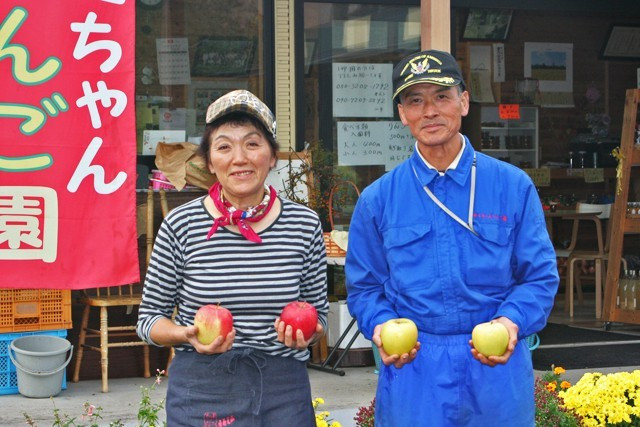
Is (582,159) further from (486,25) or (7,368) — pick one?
(7,368)

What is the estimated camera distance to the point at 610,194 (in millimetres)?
13859

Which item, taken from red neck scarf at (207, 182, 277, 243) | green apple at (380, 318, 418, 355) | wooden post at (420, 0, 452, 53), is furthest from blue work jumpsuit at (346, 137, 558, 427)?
wooden post at (420, 0, 452, 53)

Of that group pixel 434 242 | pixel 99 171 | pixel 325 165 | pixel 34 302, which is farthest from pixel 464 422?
pixel 325 165

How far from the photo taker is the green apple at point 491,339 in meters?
3.09

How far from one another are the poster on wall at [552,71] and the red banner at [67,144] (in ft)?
26.5

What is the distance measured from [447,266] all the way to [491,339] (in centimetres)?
26

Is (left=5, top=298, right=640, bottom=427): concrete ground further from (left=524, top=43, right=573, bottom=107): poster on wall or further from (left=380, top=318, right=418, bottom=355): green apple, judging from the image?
(left=524, top=43, right=573, bottom=107): poster on wall

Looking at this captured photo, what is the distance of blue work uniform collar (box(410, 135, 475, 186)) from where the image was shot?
3320 millimetres

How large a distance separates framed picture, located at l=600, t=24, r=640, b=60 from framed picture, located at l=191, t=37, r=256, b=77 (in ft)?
23.0

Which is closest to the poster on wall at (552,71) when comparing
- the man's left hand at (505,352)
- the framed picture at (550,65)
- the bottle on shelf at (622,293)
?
the framed picture at (550,65)

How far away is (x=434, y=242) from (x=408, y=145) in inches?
235

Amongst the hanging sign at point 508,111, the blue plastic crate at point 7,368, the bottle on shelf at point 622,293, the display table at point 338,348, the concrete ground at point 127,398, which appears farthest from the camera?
the hanging sign at point 508,111

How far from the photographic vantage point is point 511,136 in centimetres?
1373

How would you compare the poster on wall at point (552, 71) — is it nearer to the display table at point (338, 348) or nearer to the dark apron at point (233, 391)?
the display table at point (338, 348)
